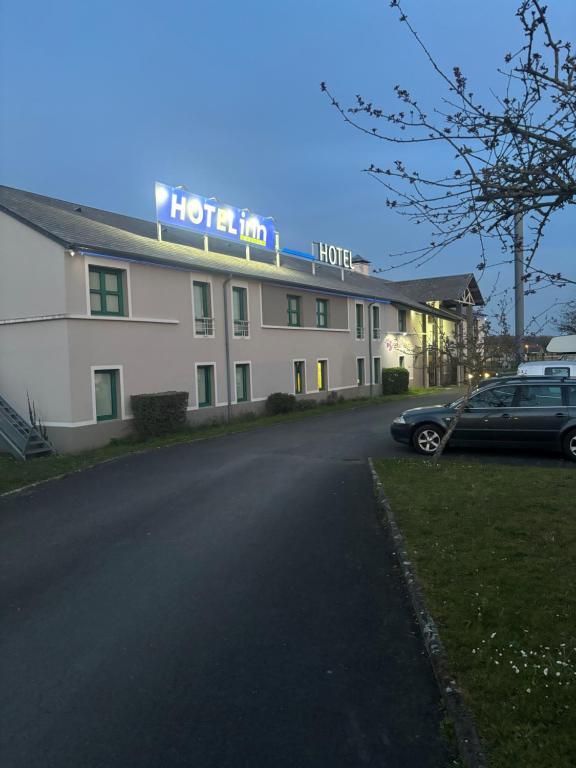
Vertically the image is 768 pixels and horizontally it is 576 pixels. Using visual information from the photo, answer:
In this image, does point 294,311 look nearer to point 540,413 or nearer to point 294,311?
point 294,311

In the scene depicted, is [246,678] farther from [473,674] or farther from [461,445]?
[461,445]

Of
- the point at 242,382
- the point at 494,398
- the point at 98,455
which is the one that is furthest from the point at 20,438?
the point at 494,398

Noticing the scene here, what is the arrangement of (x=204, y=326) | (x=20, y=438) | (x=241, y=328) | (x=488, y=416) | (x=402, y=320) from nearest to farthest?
(x=488, y=416) < (x=20, y=438) < (x=204, y=326) < (x=241, y=328) < (x=402, y=320)

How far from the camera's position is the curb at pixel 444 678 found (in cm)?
288

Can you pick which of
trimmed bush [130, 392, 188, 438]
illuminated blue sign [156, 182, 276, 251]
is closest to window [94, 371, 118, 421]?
trimmed bush [130, 392, 188, 438]

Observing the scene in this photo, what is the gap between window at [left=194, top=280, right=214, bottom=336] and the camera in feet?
66.8

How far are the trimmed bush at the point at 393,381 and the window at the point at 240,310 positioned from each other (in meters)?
13.8

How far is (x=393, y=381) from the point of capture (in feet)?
112

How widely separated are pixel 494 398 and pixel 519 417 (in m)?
0.64

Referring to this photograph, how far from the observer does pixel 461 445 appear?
12320mm

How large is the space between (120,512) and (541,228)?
7.00 m

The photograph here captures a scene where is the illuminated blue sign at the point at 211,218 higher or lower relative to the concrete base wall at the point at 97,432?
higher

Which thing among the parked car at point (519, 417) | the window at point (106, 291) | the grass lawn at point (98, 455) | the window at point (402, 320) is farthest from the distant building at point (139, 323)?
the window at point (402, 320)

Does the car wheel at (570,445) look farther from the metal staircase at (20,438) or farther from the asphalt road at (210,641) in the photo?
the metal staircase at (20,438)
